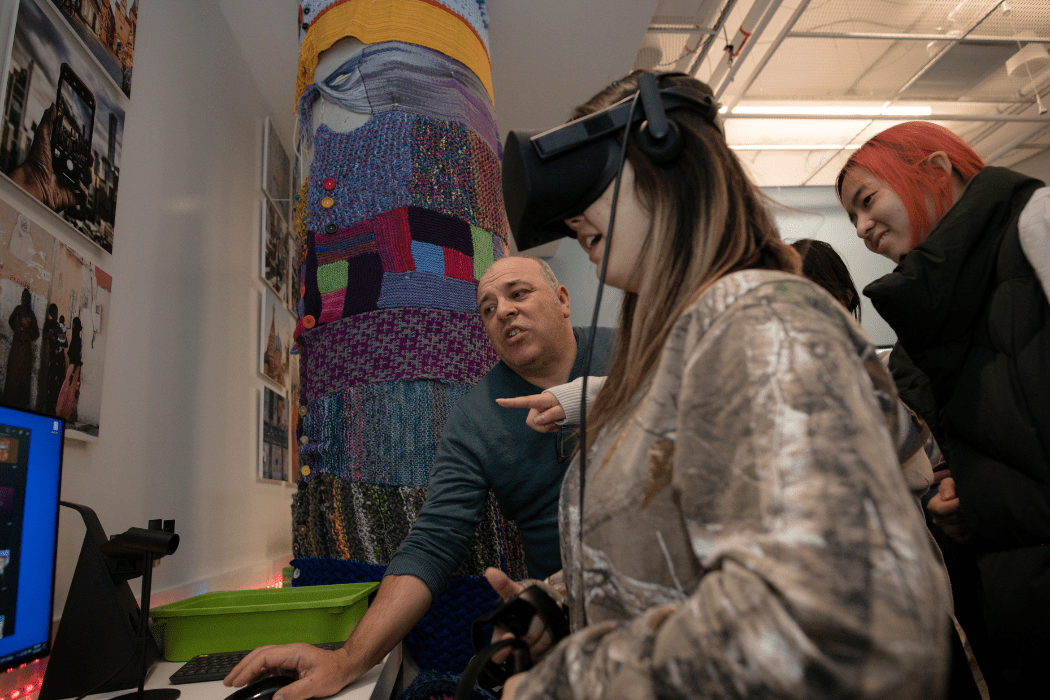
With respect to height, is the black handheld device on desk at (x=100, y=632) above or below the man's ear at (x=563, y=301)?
below

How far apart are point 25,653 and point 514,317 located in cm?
104

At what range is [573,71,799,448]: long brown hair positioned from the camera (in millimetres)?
593

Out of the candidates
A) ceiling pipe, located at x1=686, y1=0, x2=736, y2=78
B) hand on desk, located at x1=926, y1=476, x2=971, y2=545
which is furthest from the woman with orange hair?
ceiling pipe, located at x1=686, y1=0, x2=736, y2=78

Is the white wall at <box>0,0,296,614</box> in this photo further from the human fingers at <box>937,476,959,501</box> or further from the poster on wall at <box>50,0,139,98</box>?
the human fingers at <box>937,476,959,501</box>

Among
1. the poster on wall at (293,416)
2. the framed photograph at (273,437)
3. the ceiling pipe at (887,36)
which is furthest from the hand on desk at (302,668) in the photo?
the ceiling pipe at (887,36)

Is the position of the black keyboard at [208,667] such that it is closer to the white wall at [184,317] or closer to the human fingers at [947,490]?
the white wall at [184,317]

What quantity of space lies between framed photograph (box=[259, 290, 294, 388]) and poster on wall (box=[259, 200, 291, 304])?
51 millimetres

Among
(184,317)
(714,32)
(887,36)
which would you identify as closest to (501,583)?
(184,317)

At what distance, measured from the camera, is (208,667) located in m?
1.03

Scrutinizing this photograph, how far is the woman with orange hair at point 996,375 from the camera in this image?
76 centimetres

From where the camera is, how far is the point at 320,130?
1634 mm

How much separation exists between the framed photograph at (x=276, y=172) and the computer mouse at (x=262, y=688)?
6.65 feet

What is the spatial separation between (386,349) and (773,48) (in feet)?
10.6

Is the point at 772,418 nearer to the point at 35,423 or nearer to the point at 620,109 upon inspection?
the point at 620,109
